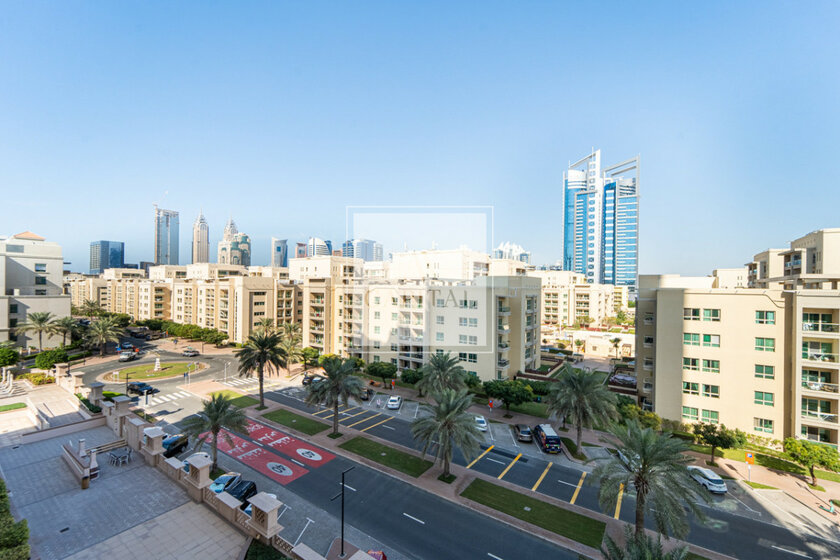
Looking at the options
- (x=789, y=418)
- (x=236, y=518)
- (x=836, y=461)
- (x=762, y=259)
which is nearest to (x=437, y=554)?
(x=236, y=518)

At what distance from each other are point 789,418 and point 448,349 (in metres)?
35.4

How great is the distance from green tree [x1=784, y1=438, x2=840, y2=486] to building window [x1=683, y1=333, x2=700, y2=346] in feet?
33.8

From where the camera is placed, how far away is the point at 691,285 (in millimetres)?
39375

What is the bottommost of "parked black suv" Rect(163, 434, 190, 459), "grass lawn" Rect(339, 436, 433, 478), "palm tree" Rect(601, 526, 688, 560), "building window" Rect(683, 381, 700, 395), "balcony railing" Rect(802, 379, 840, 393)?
"grass lawn" Rect(339, 436, 433, 478)

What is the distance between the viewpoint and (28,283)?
68.2 meters

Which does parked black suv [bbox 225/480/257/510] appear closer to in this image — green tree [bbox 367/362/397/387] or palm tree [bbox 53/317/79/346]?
green tree [bbox 367/362/397/387]

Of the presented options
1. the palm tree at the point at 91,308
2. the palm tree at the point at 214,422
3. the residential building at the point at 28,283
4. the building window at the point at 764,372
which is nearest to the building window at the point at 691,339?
the building window at the point at 764,372

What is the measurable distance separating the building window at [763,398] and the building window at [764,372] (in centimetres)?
155

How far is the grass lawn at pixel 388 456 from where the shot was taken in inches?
1135

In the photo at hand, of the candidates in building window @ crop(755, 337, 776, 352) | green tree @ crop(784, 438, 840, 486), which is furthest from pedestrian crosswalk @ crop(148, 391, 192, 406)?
building window @ crop(755, 337, 776, 352)

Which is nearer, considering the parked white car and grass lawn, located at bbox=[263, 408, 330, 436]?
the parked white car

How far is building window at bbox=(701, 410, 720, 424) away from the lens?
34.6 meters

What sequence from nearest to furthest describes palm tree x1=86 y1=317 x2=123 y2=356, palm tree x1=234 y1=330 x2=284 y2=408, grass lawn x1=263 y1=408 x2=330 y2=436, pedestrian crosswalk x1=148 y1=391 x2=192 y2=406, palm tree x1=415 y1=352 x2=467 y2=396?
grass lawn x1=263 y1=408 x2=330 y2=436 → palm tree x1=415 y1=352 x2=467 y2=396 → palm tree x1=234 y1=330 x2=284 y2=408 → pedestrian crosswalk x1=148 y1=391 x2=192 y2=406 → palm tree x1=86 y1=317 x2=123 y2=356

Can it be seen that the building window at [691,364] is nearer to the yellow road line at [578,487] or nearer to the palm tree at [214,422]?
the yellow road line at [578,487]
